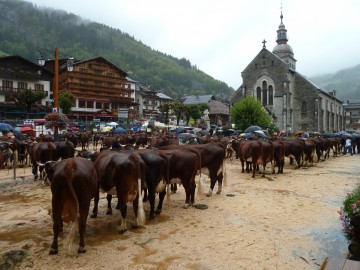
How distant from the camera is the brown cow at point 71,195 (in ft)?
17.1

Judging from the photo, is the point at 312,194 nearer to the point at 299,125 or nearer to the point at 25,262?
the point at 25,262

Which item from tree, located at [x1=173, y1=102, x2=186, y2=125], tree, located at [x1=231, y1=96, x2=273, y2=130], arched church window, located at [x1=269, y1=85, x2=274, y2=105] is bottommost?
tree, located at [x1=231, y1=96, x2=273, y2=130]

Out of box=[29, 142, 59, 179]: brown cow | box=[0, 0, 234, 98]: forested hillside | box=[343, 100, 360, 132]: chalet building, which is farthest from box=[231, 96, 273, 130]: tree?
box=[0, 0, 234, 98]: forested hillside

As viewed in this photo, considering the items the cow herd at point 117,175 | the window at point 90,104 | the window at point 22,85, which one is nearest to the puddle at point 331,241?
the cow herd at point 117,175

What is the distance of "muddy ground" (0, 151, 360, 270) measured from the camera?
16.6ft

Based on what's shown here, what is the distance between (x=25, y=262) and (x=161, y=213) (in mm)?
3538

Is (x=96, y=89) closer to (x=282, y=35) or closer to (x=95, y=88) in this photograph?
(x=95, y=88)

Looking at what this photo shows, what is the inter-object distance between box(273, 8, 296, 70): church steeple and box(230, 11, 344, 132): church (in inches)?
599

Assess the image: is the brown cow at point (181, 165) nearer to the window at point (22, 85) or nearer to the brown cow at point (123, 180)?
the brown cow at point (123, 180)

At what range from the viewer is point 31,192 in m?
10.2

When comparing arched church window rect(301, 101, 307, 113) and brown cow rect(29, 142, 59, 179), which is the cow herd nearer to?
brown cow rect(29, 142, 59, 179)

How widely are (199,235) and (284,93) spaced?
48341 mm

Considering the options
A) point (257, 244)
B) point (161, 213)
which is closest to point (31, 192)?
point (161, 213)

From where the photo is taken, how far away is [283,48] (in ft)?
221
